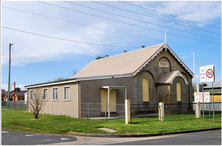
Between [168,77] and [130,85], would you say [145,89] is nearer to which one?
[130,85]

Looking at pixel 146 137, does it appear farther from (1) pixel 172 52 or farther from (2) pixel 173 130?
(1) pixel 172 52

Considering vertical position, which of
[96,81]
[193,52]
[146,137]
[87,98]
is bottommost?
[146,137]

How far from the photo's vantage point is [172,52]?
29.2m

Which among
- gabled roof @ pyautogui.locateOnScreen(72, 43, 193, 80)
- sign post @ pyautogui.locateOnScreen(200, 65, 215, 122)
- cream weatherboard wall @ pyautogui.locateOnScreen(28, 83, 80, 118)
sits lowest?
cream weatherboard wall @ pyautogui.locateOnScreen(28, 83, 80, 118)

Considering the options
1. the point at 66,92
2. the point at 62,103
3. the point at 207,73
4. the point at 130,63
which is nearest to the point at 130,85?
the point at 130,63

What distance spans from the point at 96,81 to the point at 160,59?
9138mm

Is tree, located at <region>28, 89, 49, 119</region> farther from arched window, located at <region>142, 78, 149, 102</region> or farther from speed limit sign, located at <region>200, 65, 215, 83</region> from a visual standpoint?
speed limit sign, located at <region>200, 65, 215, 83</region>

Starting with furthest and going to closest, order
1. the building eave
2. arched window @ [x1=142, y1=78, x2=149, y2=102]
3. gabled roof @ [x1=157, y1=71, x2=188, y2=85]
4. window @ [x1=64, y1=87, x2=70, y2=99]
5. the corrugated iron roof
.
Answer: the corrugated iron roof
arched window @ [x1=142, y1=78, x2=149, y2=102]
gabled roof @ [x1=157, y1=71, x2=188, y2=85]
the building eave
window @ [x1=64, y1=87, x2=70, y2=99]

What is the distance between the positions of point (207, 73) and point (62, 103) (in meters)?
13.8

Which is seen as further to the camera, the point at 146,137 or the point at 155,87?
the point at 155,87

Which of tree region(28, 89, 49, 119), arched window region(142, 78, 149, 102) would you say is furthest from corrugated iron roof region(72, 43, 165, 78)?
tree region(28, 89, 49, 119)

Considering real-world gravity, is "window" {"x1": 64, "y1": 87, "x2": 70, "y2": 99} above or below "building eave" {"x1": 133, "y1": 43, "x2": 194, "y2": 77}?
below

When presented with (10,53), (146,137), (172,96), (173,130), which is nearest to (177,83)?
(172,96)

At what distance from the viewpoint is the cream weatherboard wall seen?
73.8 ft
